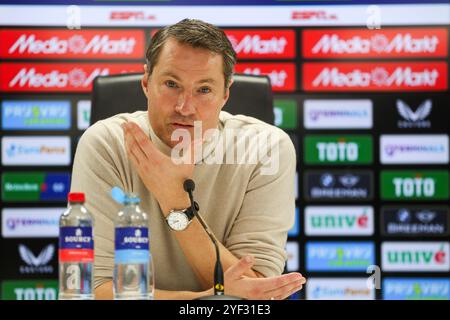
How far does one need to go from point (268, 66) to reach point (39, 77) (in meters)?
1.40

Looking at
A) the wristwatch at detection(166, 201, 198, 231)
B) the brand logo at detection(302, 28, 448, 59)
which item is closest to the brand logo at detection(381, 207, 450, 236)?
the brand logo at detection(302, 28, 448, 59)

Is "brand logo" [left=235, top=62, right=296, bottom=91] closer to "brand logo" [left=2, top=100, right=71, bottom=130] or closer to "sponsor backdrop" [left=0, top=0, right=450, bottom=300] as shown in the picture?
"sponsor backdrop" [left=0, top=0, right=450, bottom=300]

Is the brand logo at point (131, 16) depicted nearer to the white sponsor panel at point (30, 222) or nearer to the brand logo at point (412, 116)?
the white sponsor panel at point (30, 222)

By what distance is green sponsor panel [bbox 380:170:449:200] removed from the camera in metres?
4.87

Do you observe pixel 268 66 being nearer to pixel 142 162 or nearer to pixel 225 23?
pixel 225 23

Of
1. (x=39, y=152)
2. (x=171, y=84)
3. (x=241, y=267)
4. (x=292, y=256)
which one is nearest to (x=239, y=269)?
(x=241, y=267)

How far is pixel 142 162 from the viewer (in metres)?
2.30

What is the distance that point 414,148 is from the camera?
4.90 m

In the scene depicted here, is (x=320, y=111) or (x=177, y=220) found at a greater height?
(x=320, y=111)

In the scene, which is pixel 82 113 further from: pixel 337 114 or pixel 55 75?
pixel 337 114

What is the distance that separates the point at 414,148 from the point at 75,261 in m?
3.53
